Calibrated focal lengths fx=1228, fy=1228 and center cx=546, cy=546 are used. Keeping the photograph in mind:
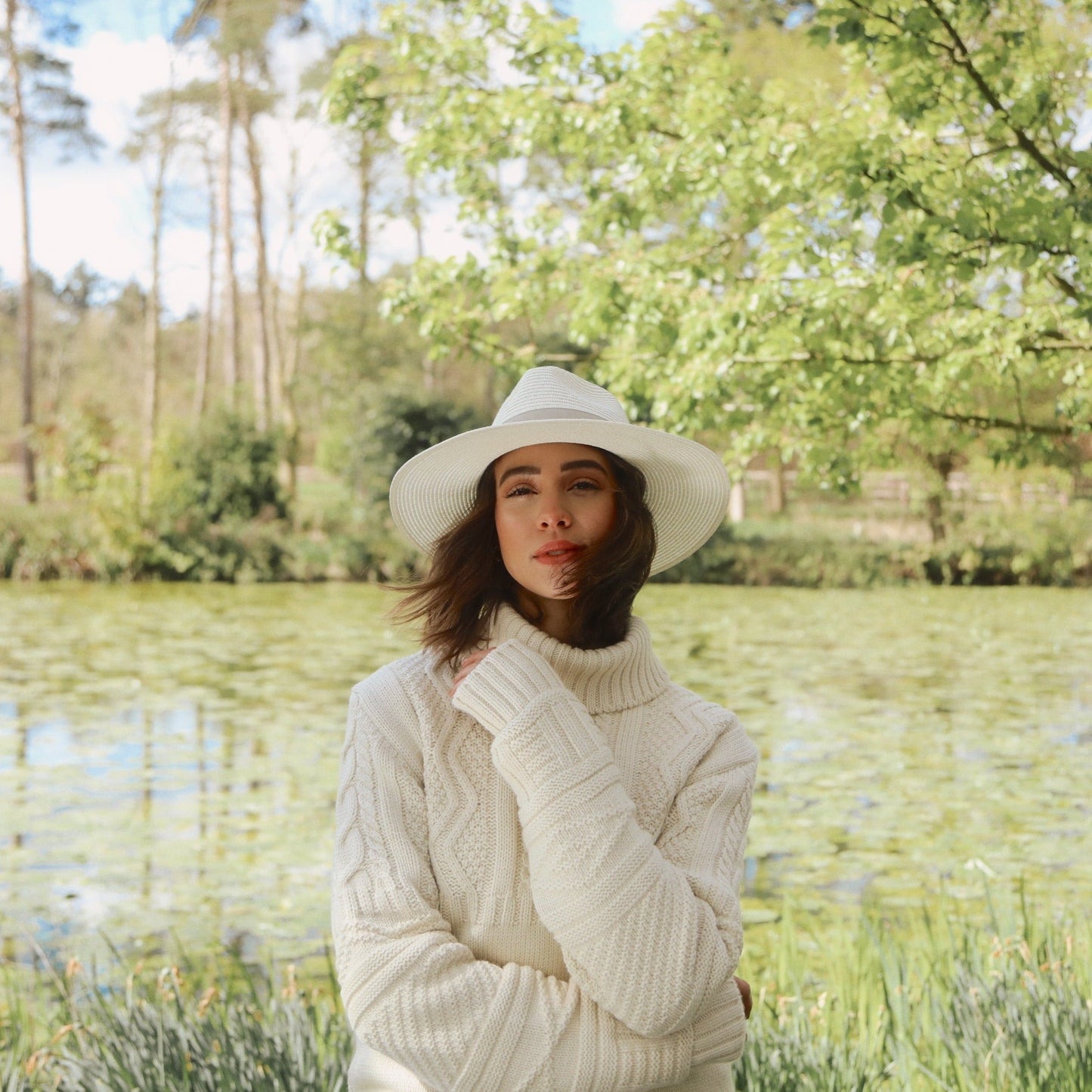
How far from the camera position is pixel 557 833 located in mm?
1194

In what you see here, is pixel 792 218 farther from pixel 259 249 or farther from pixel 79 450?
pixel 259 249

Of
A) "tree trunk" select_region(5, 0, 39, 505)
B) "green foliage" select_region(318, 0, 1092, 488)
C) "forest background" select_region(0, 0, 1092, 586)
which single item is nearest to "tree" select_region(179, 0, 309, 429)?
"tree trunk" select_region(5, 0, 39, 505)

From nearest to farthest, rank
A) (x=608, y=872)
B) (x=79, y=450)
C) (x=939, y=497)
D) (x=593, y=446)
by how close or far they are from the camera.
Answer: (x=608, y=872), (x=593, y=446), (x=79, y=450), (x=939, y=497)

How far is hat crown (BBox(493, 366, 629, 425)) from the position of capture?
139 cm

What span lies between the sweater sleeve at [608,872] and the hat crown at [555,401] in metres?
0.27

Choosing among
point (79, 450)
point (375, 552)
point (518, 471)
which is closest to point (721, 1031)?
point (518, 471)

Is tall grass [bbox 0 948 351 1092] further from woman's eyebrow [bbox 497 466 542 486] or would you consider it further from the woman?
woman's eyebrow [bbox 497 466 542 486]

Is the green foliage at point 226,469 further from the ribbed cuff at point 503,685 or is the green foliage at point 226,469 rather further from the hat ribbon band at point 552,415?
the ribbed cuff at point 503,685

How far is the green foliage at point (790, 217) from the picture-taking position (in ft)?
10.5

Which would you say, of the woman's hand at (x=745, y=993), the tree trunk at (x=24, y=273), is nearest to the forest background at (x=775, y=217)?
the woman's hand at (x=745, y=993)

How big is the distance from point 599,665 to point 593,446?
253 mm

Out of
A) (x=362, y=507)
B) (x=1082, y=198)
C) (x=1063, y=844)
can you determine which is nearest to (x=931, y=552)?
(x=362, y=507)

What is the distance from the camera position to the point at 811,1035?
2418 mm

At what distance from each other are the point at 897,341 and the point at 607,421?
2918 millimetres
